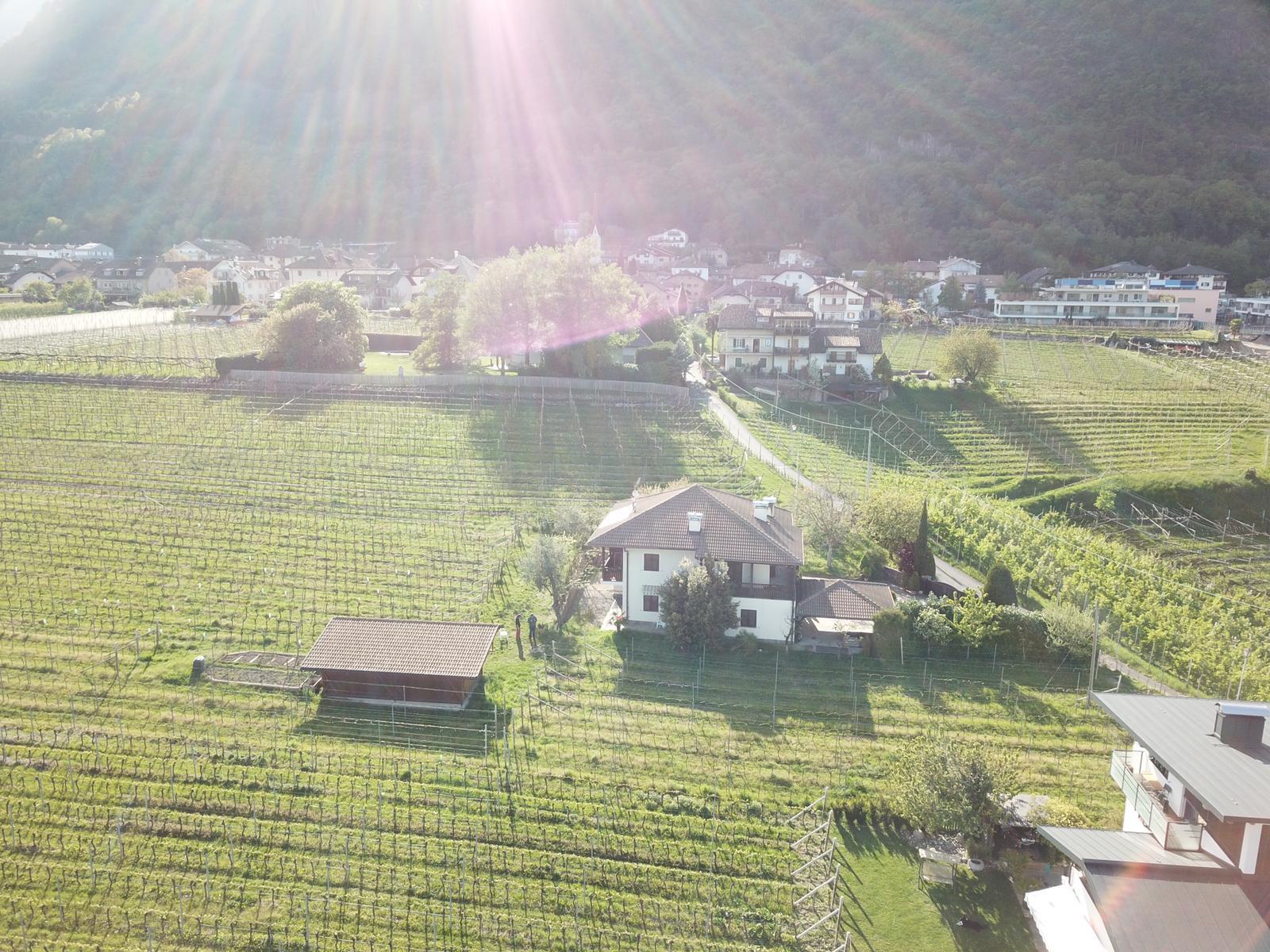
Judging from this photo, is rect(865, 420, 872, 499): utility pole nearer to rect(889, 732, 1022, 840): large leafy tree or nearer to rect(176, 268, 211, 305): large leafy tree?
rect(889, 732, 1022, 840): large leafy tree

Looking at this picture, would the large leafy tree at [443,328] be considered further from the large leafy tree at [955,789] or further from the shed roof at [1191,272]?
the shed roof at [1191,272]


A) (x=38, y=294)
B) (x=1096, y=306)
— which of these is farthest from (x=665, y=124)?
(x=38, y=294)

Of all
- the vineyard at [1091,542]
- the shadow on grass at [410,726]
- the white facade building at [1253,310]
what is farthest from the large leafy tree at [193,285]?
the white facade building at [1253,310]

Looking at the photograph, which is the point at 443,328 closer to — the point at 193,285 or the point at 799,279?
the point at 193,285

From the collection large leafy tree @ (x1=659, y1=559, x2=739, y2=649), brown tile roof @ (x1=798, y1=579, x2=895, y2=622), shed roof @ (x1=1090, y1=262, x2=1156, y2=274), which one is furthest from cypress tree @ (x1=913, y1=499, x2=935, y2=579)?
shed roof @ (x1=1090, y1=262, x2=1156, y2=274)

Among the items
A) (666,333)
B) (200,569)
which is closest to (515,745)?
(200,569)

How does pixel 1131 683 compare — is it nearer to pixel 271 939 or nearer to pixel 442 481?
pixel 271 939

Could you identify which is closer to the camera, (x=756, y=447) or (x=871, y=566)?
(x=871, y=566)
